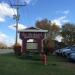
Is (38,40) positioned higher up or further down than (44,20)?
further down

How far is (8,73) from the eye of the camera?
17312 mm

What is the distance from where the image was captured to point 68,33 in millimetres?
96938

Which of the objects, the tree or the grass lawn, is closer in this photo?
the grass lawn

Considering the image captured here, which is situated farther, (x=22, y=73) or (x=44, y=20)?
(x=44, y=20)

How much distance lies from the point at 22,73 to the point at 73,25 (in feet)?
267

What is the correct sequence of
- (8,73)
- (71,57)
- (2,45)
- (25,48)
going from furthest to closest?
1. (2,45)
2. (25,48)
3. (71,57)
4. (8,73)

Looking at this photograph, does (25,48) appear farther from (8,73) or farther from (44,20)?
(44,20)

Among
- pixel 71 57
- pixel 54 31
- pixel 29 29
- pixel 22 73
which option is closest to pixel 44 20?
pixel 54 31

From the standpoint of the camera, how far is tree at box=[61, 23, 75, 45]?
95812mm

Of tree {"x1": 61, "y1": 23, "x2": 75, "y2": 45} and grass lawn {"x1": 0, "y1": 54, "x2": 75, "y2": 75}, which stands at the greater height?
tree {"x1": 61, "y1": 23, "x2": 75, "y2": 45}

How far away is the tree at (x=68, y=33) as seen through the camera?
95.8 metres

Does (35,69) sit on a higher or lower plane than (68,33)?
lower

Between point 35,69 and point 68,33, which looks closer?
point 35,69

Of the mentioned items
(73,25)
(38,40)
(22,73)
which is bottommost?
(22,73)
